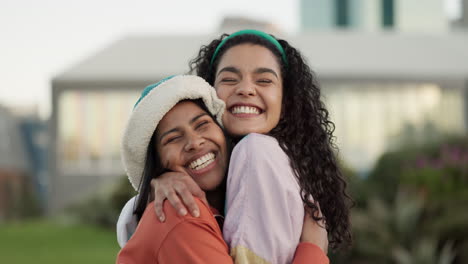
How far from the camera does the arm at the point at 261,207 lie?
2.32 metres

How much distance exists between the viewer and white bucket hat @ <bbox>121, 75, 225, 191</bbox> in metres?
2.45

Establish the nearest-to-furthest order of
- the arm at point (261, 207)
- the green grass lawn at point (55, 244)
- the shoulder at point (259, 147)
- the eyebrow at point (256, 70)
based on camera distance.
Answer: the arm at point (261, 207)
the shoulder at point (259, 147)
the eyebrow at point (256, 70)
the green grass lawn at point (55, 244)

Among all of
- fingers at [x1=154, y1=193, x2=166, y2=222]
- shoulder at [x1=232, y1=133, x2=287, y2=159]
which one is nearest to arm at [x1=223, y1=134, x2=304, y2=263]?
shoulder at [x1=232, y1=133, x2=287, y2=159]

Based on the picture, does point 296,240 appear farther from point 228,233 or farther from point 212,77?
point 212,77

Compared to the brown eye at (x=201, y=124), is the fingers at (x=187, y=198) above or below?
below

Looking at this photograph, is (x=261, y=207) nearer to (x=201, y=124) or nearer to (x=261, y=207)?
(x=261, y=207)

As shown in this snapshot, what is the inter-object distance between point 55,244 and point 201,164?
1312cm

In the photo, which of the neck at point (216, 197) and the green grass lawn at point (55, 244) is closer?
the neck at point (216, 197)

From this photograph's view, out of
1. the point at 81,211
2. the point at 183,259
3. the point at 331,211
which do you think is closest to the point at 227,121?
the point at 331,211

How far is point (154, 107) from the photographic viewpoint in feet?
8.05

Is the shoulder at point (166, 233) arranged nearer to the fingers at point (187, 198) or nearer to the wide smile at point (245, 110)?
the fingers at point (187, 198)

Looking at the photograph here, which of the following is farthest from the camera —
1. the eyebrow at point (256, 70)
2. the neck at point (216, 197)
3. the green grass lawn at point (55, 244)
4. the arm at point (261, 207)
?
the green grass lawn at point (55, 244)

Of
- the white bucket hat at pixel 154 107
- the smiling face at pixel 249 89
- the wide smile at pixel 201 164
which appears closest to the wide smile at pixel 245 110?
the smiling face at pixel 249 89

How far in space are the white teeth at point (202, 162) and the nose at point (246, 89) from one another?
294 millimetres
